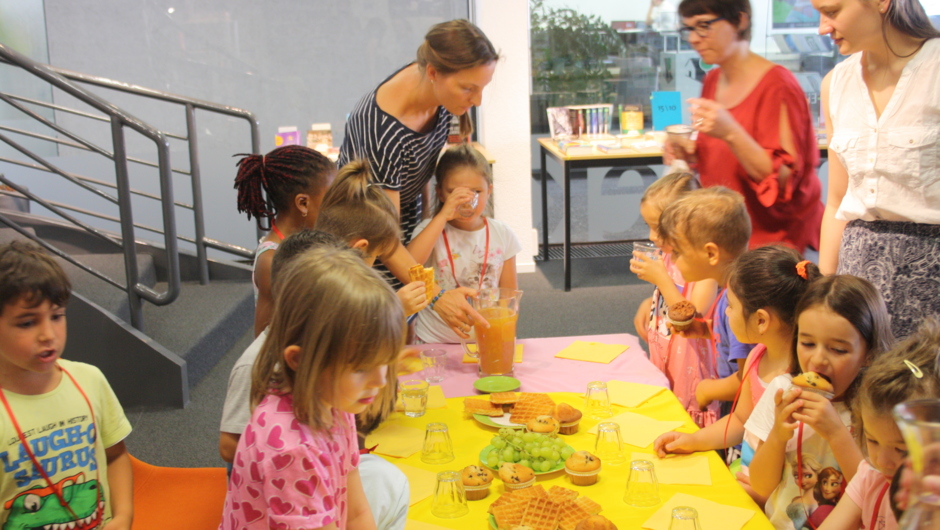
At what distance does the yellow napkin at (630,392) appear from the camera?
1770mm

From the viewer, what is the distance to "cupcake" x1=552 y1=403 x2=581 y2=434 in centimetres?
161

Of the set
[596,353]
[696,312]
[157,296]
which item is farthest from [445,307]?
[157,296]

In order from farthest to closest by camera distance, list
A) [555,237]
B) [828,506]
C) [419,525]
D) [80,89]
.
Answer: [555,237] → [80,89] → [828,506] → [419,525]

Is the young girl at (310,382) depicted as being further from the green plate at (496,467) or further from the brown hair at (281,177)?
the brown hair at (281,177)

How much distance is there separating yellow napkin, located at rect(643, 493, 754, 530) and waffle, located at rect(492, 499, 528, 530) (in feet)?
0.68

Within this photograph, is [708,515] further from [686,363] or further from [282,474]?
[686,363]

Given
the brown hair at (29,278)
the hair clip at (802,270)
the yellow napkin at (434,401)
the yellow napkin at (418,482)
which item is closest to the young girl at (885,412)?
the hair clip at (802,270)

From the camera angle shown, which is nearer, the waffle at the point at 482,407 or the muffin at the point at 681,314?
the waffle at the point at 482,407

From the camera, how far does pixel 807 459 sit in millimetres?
1479

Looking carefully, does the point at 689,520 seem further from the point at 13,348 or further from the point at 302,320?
the point at 13,348

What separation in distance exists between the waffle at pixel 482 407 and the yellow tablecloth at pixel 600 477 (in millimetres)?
25

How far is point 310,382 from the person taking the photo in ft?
3.66

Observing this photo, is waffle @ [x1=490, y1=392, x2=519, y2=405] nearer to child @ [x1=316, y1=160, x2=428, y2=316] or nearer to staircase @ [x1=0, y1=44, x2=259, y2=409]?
child @ [x1=316, y1=160, x2=428, y2=316]

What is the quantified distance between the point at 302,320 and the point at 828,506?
1.07 meters
